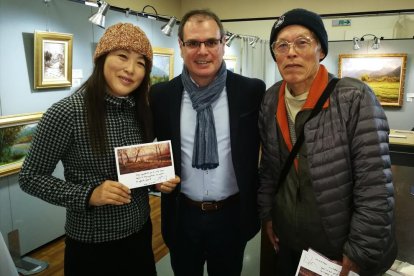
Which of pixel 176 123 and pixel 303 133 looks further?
pixel 176 123

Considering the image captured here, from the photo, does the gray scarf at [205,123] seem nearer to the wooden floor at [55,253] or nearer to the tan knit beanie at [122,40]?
the tan knit beanie at [122,40]

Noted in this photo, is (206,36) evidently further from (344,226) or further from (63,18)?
(63,18)

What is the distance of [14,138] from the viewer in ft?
10.6

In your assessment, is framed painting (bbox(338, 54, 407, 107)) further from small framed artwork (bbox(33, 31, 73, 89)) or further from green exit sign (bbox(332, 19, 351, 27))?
small framed artwork (bbox(33, 31, 73, 89))

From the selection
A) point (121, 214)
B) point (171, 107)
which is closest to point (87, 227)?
point (121, 214)

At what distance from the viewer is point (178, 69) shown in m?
5.91

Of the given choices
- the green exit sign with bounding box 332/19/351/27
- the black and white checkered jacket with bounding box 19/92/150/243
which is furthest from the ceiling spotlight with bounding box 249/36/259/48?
the black and white checkered jacket with bounding box 19/92/150/243

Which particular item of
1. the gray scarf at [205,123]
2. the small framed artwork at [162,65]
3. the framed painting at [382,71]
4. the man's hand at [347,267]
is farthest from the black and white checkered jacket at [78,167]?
the framed painting at [382,71]

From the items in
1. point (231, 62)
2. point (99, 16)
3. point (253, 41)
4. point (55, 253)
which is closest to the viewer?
point (99, 16)

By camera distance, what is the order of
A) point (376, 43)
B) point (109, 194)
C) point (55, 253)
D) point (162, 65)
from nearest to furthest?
1. point (109, 194)
2. point (55, 253)
3. point (162, 65)
4. point (376, 43)

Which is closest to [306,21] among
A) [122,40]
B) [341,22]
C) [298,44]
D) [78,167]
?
[298,44]

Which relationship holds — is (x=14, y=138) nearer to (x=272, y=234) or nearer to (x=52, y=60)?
(x=52, y=60)

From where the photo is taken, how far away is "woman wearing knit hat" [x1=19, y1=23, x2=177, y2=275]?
4.86 ft

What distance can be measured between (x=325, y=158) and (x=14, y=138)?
2892 mm
